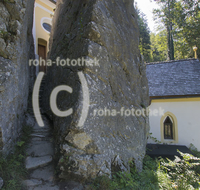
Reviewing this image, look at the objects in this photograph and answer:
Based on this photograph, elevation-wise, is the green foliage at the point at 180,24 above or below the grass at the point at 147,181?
above

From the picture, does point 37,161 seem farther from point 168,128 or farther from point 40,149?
point 168,128

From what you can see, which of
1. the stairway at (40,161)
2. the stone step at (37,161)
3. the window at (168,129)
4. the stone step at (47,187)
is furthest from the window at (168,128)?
the stone step at (47,187)

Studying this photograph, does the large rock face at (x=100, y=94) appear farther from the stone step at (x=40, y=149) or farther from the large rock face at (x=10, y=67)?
the large rock face at (x=10, y=67)

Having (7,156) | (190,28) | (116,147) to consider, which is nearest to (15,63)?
(7,156)

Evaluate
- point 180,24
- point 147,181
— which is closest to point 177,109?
point 147,181

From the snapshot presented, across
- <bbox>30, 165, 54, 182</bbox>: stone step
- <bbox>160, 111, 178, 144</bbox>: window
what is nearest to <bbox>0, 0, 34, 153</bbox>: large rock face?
<bbox>30, 165, 54, 182</bbox>: stone step

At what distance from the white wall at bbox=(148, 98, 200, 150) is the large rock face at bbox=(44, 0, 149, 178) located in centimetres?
475

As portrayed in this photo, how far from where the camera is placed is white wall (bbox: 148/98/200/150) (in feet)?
30.4

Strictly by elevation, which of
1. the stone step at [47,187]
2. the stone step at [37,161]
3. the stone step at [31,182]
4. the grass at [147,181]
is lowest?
the grass at [147,181]

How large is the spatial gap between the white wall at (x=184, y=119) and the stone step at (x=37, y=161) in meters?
7.62

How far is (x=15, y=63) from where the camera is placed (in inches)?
148

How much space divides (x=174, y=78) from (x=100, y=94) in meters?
8.68

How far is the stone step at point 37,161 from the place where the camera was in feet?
11.3

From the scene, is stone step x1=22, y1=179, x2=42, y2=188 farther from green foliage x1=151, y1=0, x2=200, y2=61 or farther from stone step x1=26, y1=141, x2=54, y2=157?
green foliage x1=151, y1=0, x2=200, y2=61
